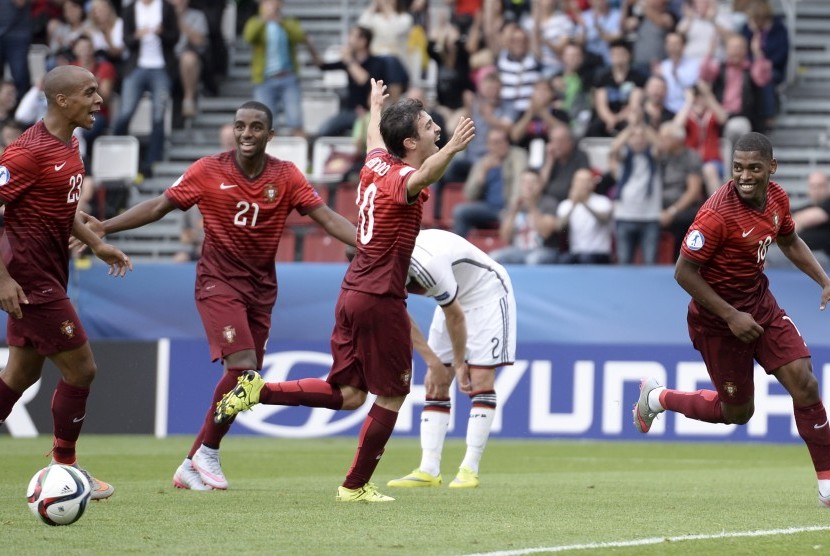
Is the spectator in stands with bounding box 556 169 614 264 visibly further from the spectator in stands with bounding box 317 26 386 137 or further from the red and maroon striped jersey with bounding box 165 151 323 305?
the red and maroon striped jersey with bounding box 165 151 323 305

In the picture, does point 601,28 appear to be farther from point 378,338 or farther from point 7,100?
point 378,338

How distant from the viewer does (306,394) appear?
8781mm

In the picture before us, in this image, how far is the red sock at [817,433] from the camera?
344 inches

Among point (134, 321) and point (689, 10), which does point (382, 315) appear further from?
point (689, 10)

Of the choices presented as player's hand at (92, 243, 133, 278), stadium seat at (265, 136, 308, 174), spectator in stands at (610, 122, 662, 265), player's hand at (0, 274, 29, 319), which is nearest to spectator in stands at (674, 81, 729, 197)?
spectator in stands at (610, 122, 662, 265)

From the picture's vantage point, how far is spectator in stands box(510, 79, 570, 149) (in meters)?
18.4

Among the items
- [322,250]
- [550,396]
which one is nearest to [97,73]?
[322,250]

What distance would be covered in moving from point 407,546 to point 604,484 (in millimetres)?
3999

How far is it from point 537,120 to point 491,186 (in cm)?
150

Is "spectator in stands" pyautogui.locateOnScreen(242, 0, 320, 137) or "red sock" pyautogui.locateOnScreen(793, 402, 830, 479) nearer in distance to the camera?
"red sock" pyautogui.locateOnScreen(793, 402, 830, 479)

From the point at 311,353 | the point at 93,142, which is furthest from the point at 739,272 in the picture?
the point at 93,142

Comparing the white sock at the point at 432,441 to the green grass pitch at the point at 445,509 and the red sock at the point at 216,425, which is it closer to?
the green grass pitch at the point at 445,509

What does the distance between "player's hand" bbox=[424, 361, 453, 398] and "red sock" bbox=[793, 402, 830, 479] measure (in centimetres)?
252

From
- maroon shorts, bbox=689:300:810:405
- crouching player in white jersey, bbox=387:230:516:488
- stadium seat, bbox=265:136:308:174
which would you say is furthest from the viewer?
stadium seat, bbox=265:136:308:174
